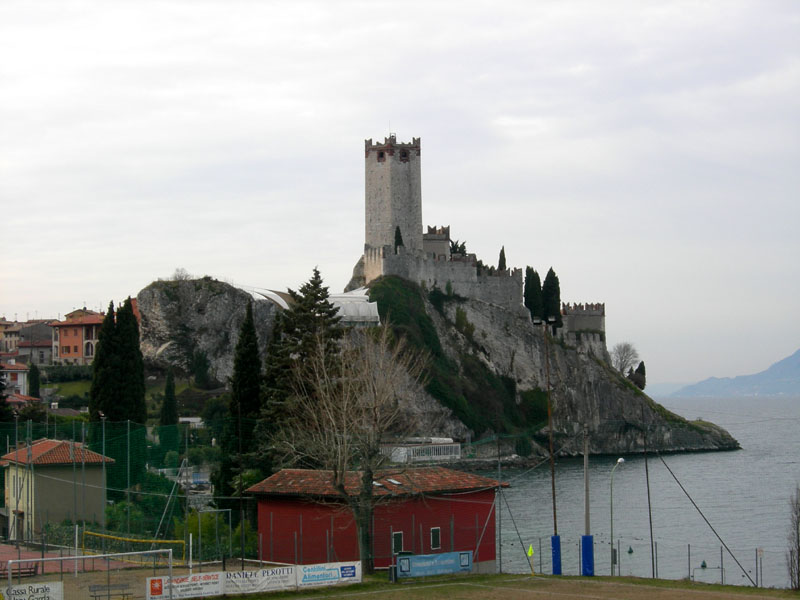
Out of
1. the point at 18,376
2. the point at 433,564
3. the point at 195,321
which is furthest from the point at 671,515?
the point at 18,376

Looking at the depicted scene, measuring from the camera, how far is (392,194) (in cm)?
11344

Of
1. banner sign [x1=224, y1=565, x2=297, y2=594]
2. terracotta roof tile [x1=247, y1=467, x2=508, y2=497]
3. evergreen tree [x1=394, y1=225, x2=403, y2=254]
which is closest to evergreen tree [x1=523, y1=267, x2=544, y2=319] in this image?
evergreen tree [x1=394, y1=225, x2=403, y2=254]

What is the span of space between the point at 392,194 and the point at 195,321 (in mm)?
28894

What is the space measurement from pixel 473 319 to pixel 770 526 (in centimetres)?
5603

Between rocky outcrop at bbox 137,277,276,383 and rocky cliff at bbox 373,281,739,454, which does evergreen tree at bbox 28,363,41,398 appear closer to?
rocky outcrop at bbox 137,277,276,383

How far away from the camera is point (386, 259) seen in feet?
349

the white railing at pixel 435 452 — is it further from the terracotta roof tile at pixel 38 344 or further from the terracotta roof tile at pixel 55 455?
the terracotta roof tile at pixel 38 344

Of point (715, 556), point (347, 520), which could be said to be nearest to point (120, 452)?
point (347, 520)

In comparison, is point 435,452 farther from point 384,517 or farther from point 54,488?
point 384,517

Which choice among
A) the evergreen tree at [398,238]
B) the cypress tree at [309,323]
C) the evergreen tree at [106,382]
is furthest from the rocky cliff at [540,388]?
the cypress tree at [309,323]

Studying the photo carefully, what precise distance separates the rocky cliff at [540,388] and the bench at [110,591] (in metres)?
76.9

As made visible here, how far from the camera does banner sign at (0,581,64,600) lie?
23.1 meters

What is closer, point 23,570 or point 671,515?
point 23,570

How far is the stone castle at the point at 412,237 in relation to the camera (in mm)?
111000
